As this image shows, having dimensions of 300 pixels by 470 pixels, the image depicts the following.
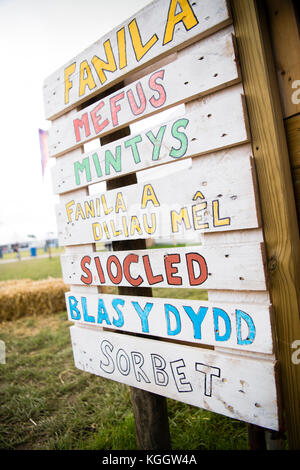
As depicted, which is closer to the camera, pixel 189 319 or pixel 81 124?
pixel 189 319

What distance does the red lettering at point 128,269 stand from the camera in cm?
126

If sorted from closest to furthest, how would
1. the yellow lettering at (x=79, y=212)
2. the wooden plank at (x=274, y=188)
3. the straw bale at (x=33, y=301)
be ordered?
the wooden plank at (x=274, y=188), the yellow lettering at (x=79, y=212), the straw bale at (x=33, y=301)

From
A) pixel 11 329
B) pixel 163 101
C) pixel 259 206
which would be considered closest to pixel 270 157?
pixel 259 206

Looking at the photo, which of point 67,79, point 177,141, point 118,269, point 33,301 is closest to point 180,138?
point 177,141

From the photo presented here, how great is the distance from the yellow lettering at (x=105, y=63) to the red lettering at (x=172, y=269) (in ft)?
3.15

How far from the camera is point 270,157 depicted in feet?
2.98

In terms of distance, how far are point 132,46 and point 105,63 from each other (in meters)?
0.19

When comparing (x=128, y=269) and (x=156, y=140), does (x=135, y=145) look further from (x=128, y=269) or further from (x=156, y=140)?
(x=128, y=269)

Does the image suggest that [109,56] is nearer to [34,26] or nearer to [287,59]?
[287,59]

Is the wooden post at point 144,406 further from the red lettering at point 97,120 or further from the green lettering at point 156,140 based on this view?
the green lettering at point 156,140

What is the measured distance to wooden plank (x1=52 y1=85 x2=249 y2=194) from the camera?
94cm

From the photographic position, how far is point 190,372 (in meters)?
1.13

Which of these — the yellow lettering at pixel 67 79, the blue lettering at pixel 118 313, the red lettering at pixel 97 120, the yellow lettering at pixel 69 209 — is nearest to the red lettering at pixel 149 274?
the blue lettering at pixel 118 313

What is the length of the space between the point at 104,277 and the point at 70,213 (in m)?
0.44
